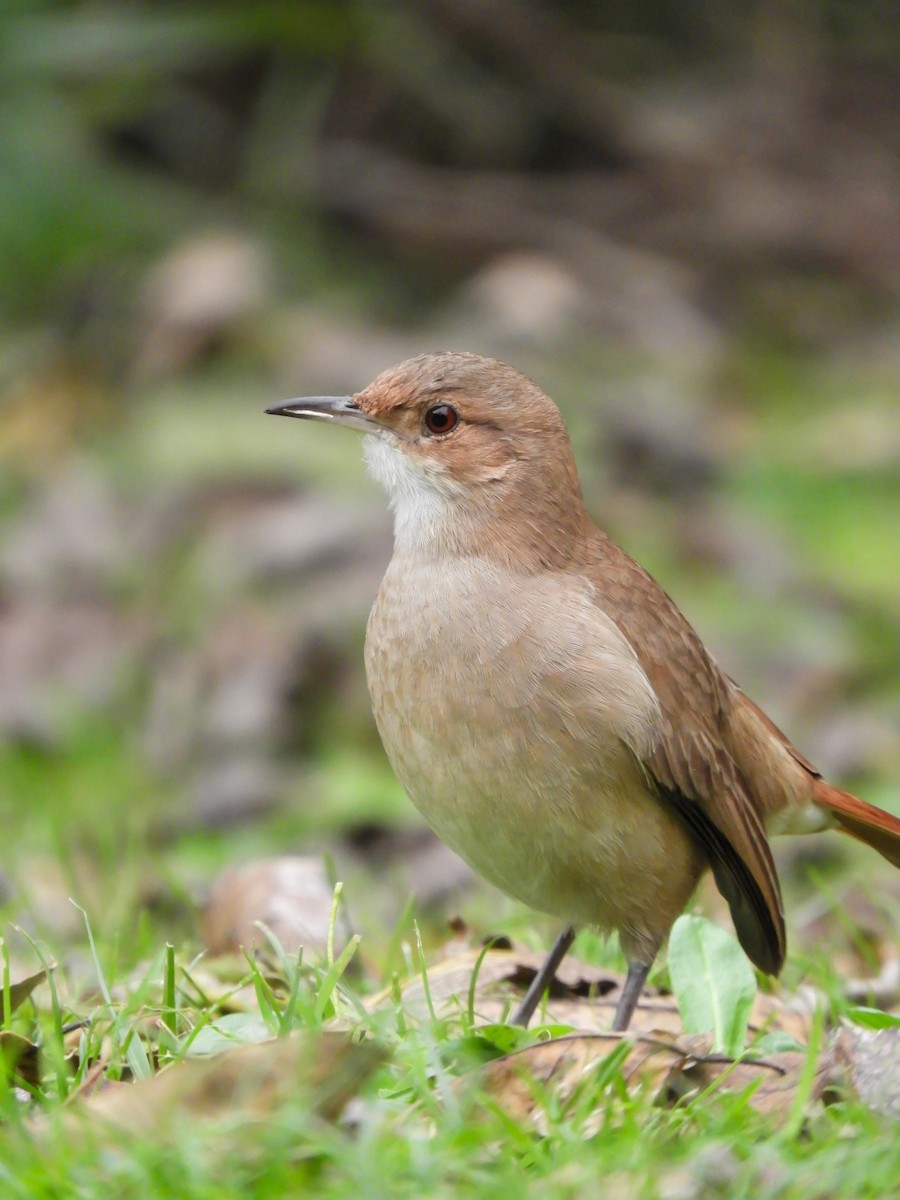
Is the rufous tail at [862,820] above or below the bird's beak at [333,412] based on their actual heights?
below

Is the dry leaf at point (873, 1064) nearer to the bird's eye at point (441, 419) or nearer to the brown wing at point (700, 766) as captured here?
the brown wing at point (700, 766)

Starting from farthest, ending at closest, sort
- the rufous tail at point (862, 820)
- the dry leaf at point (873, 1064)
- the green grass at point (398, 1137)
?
the rufous tail at point (862, 820)
the dry leaf at point (873, 1064)
the green grass at point (398, 1137)

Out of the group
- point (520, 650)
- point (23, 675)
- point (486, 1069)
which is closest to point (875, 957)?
point (520, 650)

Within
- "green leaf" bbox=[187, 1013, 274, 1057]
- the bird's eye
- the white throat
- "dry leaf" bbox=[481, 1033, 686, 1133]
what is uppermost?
the bird's eye

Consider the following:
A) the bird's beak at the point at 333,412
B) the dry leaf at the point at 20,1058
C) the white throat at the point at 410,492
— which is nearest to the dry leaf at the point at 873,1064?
the dry leaf at the point at 20,1058

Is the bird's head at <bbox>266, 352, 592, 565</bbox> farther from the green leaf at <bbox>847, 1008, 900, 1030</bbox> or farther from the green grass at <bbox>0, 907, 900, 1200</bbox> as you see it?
the green grass at <bbox>0, 907, 900, 1200</bbox>

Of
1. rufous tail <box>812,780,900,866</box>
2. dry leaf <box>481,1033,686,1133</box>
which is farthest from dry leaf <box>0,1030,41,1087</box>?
rufous tail <box>812,780,900,866</box>

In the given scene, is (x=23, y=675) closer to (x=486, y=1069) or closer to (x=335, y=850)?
(x=335, y=850)
